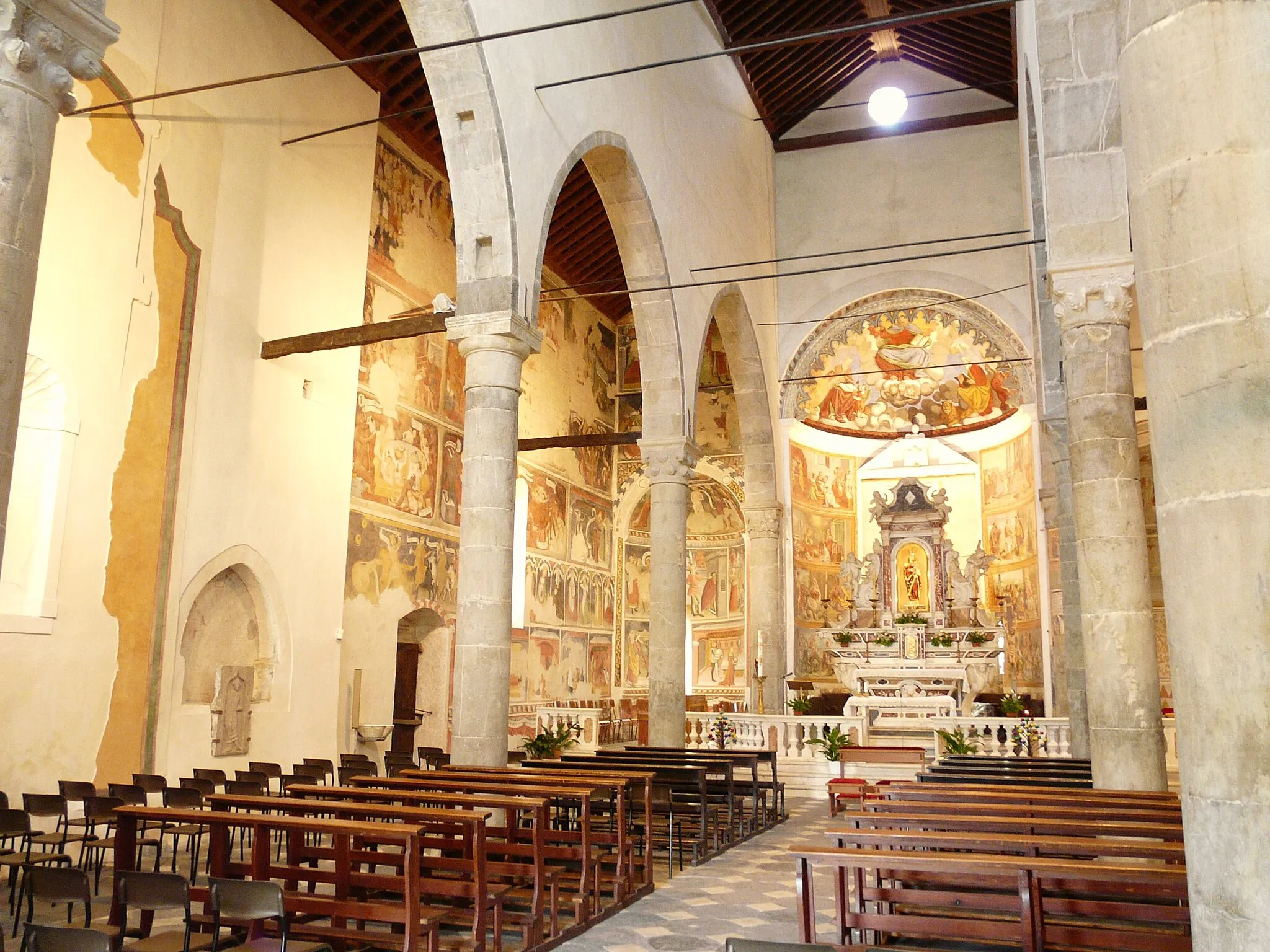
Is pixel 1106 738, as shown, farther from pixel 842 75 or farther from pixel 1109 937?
pixel 842 75

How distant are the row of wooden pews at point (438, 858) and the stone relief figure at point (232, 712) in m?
3.76

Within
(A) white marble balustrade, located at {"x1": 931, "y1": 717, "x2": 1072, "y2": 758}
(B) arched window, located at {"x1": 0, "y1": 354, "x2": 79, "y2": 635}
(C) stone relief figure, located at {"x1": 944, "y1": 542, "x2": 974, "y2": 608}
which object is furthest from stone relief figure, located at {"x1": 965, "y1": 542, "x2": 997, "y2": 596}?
(B) arched window, located at {"x1": 0, "y1": 354, "x2": 79, "y2": 635}

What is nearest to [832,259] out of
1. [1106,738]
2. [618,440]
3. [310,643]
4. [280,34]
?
[618,440]

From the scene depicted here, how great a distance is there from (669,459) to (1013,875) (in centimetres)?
865

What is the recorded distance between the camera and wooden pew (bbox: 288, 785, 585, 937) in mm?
5688

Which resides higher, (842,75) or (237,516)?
(842,75)

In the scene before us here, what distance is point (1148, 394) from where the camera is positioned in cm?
292

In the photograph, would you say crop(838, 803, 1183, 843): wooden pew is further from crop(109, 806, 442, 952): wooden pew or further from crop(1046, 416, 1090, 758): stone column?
crop(1046, 416, 1090, 758): stone column

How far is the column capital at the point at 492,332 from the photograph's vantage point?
28.5 ft

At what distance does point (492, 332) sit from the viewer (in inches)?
343

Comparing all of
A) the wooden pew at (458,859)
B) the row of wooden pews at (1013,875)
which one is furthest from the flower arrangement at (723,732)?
the row of wooden pews at (1013,875)

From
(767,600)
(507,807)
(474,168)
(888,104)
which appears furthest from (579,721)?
(507,807)

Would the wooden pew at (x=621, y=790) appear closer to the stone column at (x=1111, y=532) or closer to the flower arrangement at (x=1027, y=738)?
the stone column at (x=1111, y=532)

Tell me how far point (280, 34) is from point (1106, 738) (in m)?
12.0
